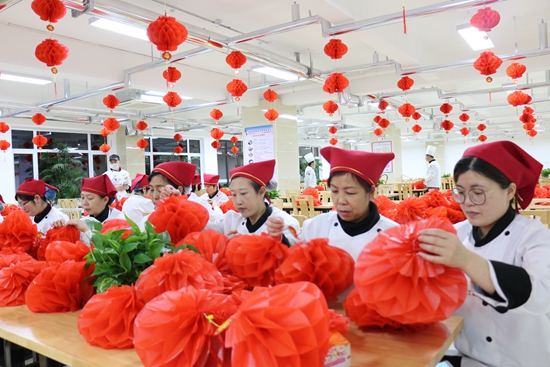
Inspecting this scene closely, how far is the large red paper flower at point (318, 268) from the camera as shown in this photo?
132 cm

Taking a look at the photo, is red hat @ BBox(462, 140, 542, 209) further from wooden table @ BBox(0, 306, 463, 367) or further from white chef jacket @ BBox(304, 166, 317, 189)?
white chef jacket @ BBox(304, 166, 317, 189)

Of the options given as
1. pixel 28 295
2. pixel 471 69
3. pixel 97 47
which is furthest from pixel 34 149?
pixel 28 295

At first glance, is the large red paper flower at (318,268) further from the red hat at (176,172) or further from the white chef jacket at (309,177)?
the white chef jacket at (309,177)

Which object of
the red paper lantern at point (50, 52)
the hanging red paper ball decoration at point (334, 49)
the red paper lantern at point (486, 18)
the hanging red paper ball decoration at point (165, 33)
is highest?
the hanging red paper ball decoration at point (334, 49)

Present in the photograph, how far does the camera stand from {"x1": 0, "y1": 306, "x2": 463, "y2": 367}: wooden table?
3.35 ft

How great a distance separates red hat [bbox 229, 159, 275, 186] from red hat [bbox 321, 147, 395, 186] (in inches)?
22.2

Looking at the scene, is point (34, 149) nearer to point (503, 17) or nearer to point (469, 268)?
point (503, 17)

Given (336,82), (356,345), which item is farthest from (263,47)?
(356,345)

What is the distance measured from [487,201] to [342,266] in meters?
0.51

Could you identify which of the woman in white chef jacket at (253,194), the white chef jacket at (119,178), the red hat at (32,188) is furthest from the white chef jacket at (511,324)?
the white chef jacket at (119,178)

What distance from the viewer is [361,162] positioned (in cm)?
169

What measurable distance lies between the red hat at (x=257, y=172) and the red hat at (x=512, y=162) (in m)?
1.04

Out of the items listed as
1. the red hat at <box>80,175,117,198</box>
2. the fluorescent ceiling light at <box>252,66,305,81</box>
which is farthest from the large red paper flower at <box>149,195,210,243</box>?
the fluorescent ceiling light at <box>252,66,305,81</box>

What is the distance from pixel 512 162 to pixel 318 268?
2.29 feet
